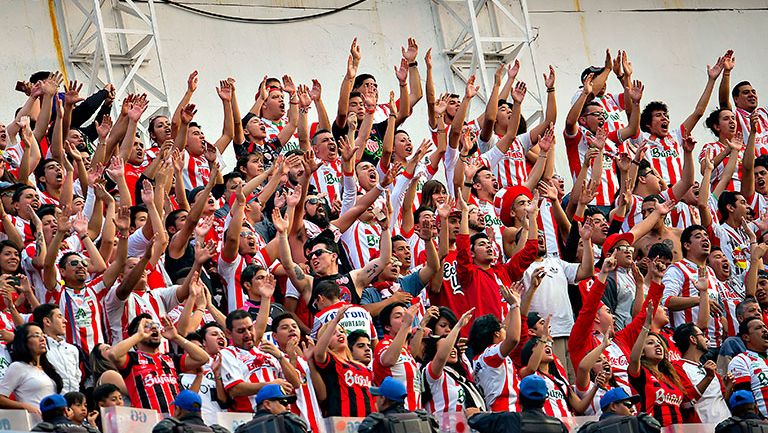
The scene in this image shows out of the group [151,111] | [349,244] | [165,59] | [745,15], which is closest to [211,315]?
[349,244]

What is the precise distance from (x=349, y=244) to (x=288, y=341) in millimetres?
2174

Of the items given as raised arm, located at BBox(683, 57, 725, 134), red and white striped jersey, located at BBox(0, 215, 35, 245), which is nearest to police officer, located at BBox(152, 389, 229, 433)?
red and white striped jersey, located at BBox(0, 215, 35, 245)

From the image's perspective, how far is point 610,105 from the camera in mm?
15305

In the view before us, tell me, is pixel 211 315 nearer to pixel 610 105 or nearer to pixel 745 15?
pixel 610 105

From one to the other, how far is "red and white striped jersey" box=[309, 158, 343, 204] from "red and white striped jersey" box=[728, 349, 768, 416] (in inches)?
138

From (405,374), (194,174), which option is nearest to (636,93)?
(194,174)

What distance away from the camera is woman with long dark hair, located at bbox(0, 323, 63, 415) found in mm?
9523

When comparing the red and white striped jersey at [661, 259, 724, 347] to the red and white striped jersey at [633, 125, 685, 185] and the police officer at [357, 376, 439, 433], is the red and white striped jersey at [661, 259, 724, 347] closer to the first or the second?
the red and white striped jersey at [633, 125, 685, 185]

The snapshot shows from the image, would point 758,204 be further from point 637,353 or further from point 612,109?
point 637,353

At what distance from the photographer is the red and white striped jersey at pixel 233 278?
37.7 feet

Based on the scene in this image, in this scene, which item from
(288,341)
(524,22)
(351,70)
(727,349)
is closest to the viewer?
(288,341)

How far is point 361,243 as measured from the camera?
12312 millimetres

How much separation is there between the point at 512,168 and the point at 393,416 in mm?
5628

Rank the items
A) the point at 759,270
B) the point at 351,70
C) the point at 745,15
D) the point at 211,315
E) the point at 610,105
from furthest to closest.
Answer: the point at 745,15 → the point at 610,105 → the point at 351,70 → the point at 759,270 → the point at 211,315
